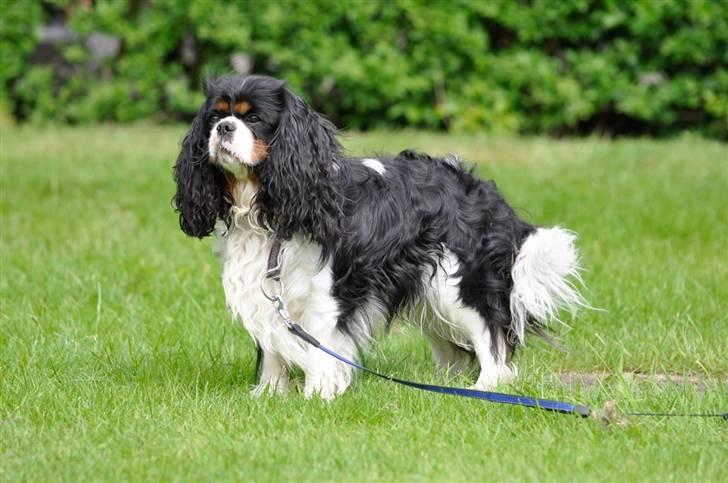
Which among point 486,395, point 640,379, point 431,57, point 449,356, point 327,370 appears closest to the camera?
point 486,395

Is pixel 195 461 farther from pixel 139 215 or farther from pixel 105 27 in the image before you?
pixel 105 27

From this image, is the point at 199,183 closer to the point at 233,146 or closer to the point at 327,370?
the point at 233,146

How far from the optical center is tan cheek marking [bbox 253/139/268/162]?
14.7ft

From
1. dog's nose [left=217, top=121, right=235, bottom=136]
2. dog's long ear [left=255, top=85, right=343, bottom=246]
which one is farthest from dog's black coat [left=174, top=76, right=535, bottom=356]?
dog's nose [left=217, top=121, right=235, bottom=136]

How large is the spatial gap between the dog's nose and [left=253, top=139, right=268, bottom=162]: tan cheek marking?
0.13 meters

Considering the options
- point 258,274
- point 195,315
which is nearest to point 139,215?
point 195,315

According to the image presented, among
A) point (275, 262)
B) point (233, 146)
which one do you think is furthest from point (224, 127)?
point (275, 262)

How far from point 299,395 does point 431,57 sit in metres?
7.13

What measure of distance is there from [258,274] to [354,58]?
6964 millimetres

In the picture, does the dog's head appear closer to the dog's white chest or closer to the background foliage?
the dog's white chest

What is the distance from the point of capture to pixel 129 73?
39.4ft

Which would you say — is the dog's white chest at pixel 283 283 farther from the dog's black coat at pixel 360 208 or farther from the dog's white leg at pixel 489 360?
the dog's white leg at pixel 489 360

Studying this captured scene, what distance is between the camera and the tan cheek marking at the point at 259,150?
14.7ft

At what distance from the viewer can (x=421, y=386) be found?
14.7ft
